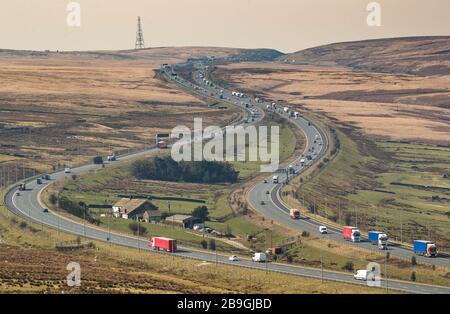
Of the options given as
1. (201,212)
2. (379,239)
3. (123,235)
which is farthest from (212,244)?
(201,212)

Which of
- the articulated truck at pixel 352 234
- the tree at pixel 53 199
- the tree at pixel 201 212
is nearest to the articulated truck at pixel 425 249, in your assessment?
the articulated truck at pixel 352 234

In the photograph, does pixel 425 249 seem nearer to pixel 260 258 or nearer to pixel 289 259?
pixel 289 259

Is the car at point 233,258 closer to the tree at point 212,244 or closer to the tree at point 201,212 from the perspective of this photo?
the tree at point 212,244

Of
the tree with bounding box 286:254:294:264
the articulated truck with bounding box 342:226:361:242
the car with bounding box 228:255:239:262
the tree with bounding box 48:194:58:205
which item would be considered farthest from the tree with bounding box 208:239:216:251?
the tree with bounding box 48:194:58:205
